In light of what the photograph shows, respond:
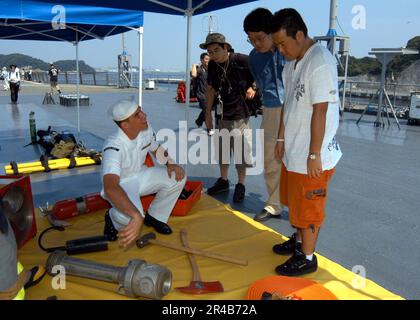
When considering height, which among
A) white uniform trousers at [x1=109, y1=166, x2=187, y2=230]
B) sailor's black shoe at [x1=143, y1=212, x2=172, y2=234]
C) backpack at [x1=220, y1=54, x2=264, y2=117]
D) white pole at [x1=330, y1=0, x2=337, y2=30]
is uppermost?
white pole at [x1=330, y1=0, x2=337, y2=30]

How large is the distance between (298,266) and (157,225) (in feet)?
4.39

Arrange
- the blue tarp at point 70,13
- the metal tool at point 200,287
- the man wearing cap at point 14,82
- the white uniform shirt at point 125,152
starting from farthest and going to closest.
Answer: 1. the man wearing cap at point 14,82
2. the blue tarp at point 70,13
3. the white uniform shirt at point 125,152
4. the metal tool at point 200,287

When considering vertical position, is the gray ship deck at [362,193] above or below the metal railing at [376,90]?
below

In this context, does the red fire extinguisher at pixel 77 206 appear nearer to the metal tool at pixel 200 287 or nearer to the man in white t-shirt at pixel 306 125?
the metal tool at pixel 200 287

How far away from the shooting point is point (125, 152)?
289 cm

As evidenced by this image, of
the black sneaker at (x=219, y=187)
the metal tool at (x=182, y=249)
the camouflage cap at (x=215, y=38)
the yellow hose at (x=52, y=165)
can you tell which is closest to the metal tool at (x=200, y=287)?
the metal tool at (x=182, y=249)

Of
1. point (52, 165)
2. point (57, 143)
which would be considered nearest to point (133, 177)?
point (52, 165)

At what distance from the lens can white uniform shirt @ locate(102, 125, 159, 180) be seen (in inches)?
104

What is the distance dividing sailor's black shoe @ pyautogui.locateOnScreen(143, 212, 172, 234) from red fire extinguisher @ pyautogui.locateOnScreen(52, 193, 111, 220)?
63 cm

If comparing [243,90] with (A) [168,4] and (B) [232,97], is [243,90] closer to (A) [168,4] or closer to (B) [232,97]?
(B) [232,97]

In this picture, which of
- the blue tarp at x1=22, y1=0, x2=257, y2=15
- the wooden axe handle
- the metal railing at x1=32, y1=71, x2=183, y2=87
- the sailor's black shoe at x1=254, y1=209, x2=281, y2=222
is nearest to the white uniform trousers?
the wooden axe handle

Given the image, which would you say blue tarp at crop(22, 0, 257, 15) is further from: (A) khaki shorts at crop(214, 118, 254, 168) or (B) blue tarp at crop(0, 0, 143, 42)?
(A) khaki shorts at crop(214, 118, 254, 168)

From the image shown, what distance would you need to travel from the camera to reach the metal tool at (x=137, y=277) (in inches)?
85.7
